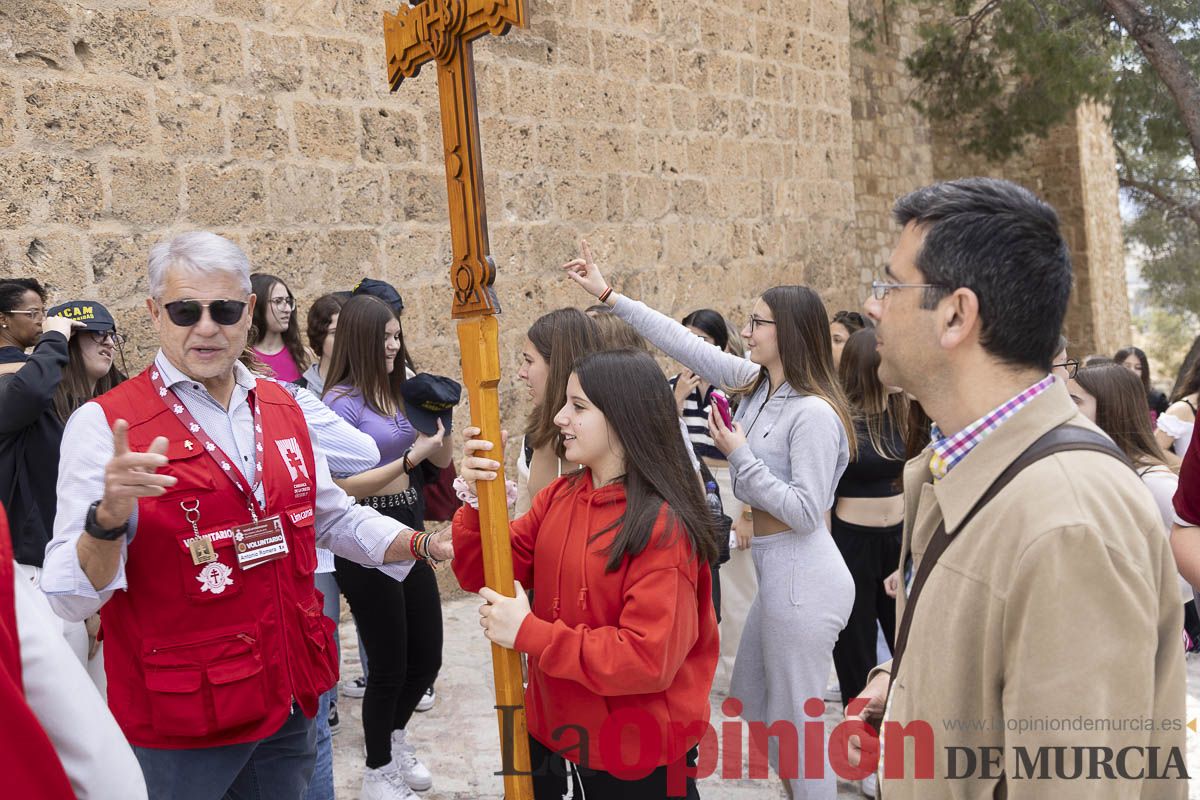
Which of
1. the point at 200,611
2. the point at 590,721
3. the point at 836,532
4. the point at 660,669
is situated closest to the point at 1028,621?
the point at 660,669

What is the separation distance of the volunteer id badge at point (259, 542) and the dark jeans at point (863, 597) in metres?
2.36

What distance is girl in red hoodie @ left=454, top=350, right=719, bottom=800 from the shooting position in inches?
86.0

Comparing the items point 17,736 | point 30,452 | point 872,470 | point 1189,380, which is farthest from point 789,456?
point 1189,380

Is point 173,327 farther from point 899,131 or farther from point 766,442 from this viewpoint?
point 899,131

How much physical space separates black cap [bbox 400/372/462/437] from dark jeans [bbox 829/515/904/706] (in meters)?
1.62

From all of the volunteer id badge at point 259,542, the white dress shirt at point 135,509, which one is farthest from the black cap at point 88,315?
the volunteer id badge at point 259,542

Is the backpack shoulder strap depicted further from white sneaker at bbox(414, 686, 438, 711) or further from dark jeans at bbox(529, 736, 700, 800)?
white sneaker at bbox(414, 686, 438, 711)

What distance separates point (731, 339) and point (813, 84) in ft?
13.3

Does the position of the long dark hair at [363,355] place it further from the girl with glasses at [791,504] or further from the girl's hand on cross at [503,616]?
the girl's hand on cross at [503,616]

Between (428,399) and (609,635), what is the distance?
1.54 meters

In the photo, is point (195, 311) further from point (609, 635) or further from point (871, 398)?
point (871, 398)

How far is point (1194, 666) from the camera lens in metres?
5.00

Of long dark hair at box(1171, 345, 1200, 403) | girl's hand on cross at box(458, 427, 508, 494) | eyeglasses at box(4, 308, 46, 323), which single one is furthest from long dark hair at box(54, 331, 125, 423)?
long dark hair at box(1171, 345, 1200, 403)

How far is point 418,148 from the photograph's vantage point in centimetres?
605
